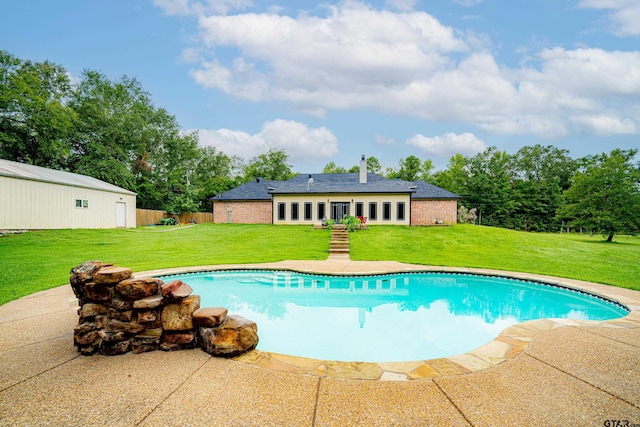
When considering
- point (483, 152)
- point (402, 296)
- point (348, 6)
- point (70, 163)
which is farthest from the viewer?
point (483, 152)

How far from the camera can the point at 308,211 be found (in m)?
22.6

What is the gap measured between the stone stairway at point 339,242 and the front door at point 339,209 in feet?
10.3

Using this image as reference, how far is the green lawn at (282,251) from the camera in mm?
9023

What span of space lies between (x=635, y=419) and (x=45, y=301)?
28.0ft

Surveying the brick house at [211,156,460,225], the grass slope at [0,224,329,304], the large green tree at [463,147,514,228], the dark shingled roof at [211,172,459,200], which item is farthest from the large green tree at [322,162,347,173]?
the grass slope at [0,224,329,304]

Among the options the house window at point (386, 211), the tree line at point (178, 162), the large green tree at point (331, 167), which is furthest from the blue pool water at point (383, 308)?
the large green tree at point (331, 167)

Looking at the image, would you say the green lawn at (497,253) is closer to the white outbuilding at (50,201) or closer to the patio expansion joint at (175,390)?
the patio expansion joint at (175,390)

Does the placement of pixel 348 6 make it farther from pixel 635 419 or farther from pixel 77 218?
pixel 77 218

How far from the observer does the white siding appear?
46.9ft

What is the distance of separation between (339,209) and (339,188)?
5.43 ft

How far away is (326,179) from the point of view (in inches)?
981

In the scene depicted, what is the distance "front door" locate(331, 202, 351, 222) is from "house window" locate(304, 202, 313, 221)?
1.60 m

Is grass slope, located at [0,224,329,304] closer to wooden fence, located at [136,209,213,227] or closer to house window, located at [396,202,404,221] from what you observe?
house window, located at [396,202,404,221]

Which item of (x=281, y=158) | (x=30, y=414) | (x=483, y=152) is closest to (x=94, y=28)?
(x=30, y=414)
